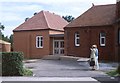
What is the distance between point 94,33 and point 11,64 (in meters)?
21.8

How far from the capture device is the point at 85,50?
40375 mm

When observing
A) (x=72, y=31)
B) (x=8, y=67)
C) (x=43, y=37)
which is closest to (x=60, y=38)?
(x=43, y=37)

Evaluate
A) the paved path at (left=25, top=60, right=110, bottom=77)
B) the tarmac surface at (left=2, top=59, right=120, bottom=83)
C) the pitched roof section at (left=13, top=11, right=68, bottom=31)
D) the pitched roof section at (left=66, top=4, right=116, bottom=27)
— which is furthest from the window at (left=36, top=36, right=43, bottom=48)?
the paved path at (left=25, top=60, right=110, bottom=77)

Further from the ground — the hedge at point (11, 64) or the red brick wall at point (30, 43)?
the red brick wall at point (30, 43)

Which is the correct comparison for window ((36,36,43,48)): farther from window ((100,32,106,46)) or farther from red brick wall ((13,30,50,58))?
window ((100,32,106,46))

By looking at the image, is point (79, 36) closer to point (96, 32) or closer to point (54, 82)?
point (96, 32)

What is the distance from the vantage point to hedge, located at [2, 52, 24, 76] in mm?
18625

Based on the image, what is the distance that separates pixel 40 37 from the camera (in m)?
47.3

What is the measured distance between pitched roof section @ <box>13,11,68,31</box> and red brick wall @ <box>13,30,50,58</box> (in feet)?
2.53

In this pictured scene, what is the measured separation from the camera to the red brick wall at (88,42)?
125 ft

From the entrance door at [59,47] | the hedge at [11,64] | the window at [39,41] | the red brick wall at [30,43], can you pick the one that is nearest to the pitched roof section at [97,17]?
the entrance door at [59,47]

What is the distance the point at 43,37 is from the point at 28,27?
11.5 feet

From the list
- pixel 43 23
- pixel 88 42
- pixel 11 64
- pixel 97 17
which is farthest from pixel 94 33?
pixel 11 64

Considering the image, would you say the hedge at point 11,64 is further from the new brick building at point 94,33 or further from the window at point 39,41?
the window at point 39,41
